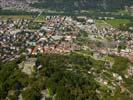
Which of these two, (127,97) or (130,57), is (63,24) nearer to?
(130,57)

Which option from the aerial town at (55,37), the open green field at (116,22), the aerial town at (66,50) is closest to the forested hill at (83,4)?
the aerial town at (66,50)

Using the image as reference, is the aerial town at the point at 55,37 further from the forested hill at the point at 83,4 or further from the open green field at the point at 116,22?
the forested hill at the point at 83,4

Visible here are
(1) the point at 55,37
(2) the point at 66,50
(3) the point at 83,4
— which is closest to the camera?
(2) the point at 66,50

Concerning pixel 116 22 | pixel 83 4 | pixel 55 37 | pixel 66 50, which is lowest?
pixel 116 22

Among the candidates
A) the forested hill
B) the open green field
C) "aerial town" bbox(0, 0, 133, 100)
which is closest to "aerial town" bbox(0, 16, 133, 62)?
"aerial town" bbox(0, 0, 133, 100)

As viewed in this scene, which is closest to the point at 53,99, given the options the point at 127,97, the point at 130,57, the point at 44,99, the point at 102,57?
the point at 44,99

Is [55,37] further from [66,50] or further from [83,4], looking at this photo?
[83,4]

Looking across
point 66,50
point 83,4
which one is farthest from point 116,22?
point 66,50

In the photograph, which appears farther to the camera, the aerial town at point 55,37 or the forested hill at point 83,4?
the forested hill at point 83,4

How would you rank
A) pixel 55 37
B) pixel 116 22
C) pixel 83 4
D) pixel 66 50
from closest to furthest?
pixel 66 50 → pixel 55 37 → pixel 116 22 → pixel 83 4

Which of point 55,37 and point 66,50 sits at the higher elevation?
point 66,50
